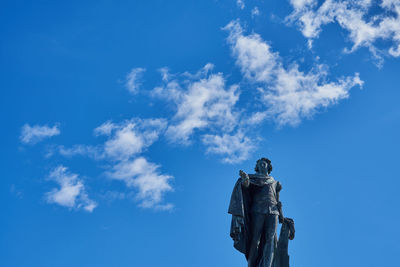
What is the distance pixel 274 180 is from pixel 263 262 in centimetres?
258

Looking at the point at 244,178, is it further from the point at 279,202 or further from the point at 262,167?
the point at 279,202

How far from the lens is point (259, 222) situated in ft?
43.8

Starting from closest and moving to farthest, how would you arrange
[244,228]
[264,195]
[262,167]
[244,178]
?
1. [244,228]
2. [244,178]
3. [264,195]
4. [262,167]

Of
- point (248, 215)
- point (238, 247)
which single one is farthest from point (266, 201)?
point (238, 247)

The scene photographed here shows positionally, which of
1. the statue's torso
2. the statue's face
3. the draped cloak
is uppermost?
the statue's face

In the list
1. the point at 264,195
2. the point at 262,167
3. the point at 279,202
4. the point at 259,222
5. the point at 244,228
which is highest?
the point at 262,167

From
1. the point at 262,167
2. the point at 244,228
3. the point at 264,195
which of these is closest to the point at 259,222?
the point at 244,228

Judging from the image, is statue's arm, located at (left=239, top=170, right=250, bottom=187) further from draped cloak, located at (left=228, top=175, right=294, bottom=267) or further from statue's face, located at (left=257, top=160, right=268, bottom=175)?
statue's face, located at (left=257, top=160, right=268, bottom=175)

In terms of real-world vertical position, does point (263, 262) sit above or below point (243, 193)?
below

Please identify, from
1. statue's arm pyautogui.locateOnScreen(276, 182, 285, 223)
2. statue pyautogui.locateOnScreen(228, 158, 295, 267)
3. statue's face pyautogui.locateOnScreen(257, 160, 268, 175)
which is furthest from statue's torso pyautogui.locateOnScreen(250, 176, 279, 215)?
statue's face pyautogui.locateOnScreen(257, 160, 268, 175)

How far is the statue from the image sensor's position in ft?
42.8

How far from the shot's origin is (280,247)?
13672 millimetres

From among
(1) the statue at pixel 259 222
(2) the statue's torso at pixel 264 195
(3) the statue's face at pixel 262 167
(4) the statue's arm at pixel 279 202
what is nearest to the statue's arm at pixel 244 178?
(1) the statue at pixel 259 222

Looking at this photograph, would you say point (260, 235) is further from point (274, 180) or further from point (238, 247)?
point (274, 180)
